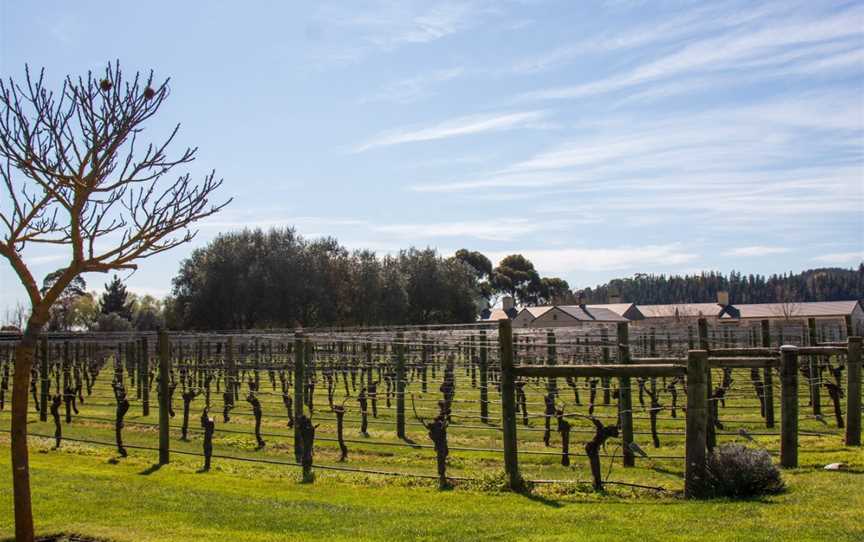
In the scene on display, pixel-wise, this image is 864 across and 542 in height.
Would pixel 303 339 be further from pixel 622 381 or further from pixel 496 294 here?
pixel 496 294

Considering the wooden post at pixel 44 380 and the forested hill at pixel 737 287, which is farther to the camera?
the forested hill at pixel 737 287

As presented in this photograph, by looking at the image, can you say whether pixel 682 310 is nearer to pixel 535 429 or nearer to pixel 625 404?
pixel 535 429

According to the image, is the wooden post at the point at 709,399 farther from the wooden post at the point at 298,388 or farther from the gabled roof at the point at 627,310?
the gabled roof at the point at 627,310

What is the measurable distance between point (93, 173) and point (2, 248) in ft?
2.89

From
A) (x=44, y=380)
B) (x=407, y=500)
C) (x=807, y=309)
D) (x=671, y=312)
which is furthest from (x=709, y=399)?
(x=671, y=312)

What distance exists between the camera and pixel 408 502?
9320 millimetres

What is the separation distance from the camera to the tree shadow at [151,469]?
12227 mm

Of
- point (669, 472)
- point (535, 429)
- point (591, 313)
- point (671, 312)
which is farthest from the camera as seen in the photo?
point (671, 312)

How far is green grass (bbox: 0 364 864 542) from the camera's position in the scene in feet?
24.1

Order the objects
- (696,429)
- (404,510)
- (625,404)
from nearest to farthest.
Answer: (404,510)
(696,429)
(625,404)

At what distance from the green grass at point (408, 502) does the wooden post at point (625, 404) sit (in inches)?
10.7

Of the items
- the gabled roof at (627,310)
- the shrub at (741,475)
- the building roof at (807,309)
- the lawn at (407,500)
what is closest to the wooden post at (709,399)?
the lawn at (407,500)

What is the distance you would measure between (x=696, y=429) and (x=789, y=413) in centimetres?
219

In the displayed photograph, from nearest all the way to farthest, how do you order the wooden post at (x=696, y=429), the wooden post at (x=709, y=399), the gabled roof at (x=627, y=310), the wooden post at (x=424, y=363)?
the wooden post at (x=696, y=429) < the wooden post at (x=709, y=399) < the wooden post at (x=424, y=363) < the gabled roof at (x=627, y=310)
